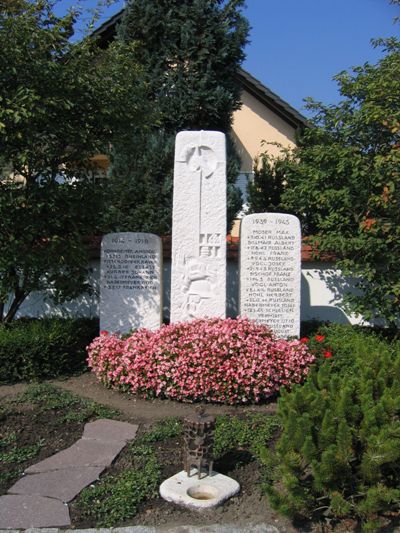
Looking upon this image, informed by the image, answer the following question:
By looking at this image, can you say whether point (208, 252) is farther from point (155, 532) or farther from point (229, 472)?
point (155, 532)

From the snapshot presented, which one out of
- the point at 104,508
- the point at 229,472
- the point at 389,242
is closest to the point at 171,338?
the point at 229,472

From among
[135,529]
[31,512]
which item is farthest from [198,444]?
[31,512]

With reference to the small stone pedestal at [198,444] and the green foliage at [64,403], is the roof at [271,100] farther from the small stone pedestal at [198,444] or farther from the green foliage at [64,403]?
the small stone pedestal at [198,444]

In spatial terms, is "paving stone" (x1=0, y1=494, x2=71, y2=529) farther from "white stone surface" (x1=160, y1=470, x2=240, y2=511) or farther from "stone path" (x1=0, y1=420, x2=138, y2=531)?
"white stone surface" (x1=160, y1=470, x2=240, y2=511)

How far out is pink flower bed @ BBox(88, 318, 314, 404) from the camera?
5.46 m

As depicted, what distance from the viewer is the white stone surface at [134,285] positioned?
695 cm

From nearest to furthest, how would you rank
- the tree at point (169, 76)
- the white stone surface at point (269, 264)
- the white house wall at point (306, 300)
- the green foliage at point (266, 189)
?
the white stone surface at point (269, 264) < the white house wall at point (306, 300) < the tree at point (169, 76) < the green foliage at point (266, 189)

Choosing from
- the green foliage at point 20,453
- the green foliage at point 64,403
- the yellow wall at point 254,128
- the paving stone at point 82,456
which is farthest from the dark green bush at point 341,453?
the yellow wall at point 254,128

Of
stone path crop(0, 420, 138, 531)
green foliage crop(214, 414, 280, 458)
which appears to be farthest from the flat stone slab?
green foliage crop(214, 414, 280, 458)

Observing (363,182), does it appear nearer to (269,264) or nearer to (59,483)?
(269,264)

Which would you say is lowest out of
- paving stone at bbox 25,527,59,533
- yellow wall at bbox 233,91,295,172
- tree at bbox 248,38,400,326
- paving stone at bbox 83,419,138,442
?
paving stone at bbox 25,527,59,533

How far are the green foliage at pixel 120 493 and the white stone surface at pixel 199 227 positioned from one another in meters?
2.86

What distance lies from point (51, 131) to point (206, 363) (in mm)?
3239

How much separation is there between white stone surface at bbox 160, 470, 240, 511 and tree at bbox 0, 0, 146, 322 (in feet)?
11.9
